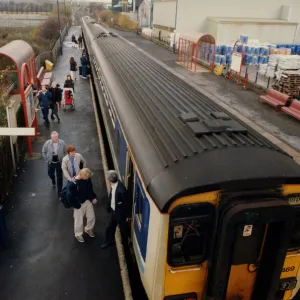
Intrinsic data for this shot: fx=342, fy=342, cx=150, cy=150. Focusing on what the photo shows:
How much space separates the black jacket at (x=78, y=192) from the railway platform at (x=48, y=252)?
83 cm

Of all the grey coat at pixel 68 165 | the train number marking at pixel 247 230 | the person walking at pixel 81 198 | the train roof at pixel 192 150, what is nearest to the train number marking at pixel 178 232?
the train roof at pixel 192 150

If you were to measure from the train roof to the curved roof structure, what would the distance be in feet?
30.6

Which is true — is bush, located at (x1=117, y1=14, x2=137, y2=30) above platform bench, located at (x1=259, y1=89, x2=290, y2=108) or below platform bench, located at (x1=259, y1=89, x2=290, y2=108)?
above

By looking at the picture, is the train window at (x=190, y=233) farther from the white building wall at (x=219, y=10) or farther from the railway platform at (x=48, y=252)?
the white building wall at (x=219, y=10)

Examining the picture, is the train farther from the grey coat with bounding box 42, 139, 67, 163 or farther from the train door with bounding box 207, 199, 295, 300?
the grey coat with bounding box 42, 139, 67, 163

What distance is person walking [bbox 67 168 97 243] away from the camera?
566 centimetres

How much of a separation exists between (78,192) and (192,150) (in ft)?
8.81

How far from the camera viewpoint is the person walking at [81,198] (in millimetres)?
5656

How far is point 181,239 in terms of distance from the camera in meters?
3.61

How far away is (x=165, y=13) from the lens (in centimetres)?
3812

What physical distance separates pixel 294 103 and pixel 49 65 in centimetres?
1568

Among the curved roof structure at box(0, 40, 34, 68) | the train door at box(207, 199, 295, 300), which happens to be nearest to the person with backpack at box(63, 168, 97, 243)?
the train door at box(207, 199, 295, 300)

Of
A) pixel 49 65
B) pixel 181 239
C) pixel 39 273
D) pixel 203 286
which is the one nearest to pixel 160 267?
pixel 181 239

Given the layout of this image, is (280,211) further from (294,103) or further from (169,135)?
(294,103)
